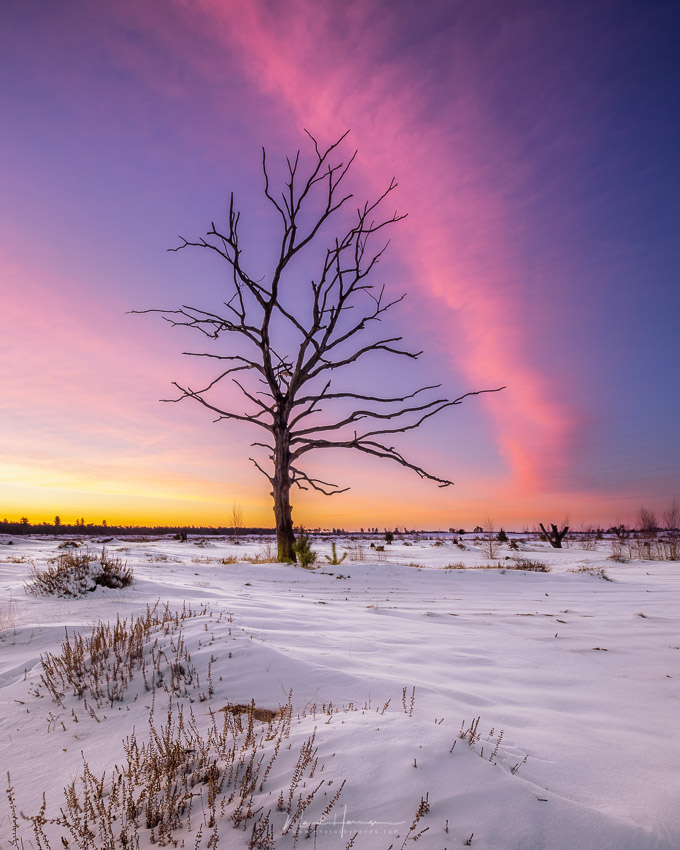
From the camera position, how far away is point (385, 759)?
197cm

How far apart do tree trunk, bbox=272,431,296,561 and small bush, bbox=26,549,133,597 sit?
5.42m

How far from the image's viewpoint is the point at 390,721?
240cm

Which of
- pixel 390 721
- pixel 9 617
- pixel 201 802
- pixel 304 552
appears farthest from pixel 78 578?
pixel 390 721

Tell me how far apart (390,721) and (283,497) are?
37.6 feet

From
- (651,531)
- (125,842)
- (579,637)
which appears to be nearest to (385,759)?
(125,842)

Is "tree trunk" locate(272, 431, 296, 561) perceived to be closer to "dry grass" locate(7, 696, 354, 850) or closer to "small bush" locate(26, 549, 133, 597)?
"small bush" locate(26, 549, 133, 597)

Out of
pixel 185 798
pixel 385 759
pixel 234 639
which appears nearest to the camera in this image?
pixel 185 798

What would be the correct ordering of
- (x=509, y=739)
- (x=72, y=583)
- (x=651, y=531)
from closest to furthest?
(x=509, y=739) → (x=72, y=583) → (x=651, y=531)

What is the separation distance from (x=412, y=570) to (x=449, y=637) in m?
8.32

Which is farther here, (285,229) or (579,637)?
(285,229)

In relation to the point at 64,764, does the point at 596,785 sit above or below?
above

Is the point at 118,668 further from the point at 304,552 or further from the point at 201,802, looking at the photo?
the point at 304,552

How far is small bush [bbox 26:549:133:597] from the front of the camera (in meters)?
7.86

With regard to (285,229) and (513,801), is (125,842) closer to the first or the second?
(513,801)
